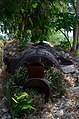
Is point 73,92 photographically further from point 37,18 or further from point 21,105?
point 37,18

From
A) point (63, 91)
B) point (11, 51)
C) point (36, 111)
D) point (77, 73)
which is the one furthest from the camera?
point (11, 51)

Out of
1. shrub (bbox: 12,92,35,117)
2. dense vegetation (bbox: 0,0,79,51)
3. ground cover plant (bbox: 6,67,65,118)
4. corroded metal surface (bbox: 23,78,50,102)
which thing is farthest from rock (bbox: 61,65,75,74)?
shrub (bbox: 12,92,35,117)

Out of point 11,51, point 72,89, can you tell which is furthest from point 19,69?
point 11,51

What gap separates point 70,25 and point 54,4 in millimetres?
Answer: 2391

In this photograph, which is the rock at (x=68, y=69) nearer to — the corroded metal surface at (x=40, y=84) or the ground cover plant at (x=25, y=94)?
the ground cover plant at (x=25, y=94)

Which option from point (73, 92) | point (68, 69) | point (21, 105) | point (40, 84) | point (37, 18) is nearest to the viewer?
point (21, 105)

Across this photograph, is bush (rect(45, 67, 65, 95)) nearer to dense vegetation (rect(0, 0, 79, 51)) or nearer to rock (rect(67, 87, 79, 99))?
rock (rect(67, 87, 79, 99))

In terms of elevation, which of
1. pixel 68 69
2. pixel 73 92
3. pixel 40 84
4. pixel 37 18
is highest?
pixel 37 18

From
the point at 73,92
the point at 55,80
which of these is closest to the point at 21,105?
the point at 55,80

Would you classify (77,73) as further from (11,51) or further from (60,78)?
(11,51)

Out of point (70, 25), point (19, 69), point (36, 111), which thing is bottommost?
point (36, 111)

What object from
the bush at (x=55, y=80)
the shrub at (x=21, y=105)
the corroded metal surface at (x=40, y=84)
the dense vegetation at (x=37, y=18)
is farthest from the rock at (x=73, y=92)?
the dense vegetation at (x=37, y=18)

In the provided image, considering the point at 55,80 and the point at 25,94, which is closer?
the point at 25,94

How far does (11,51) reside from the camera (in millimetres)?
9289
